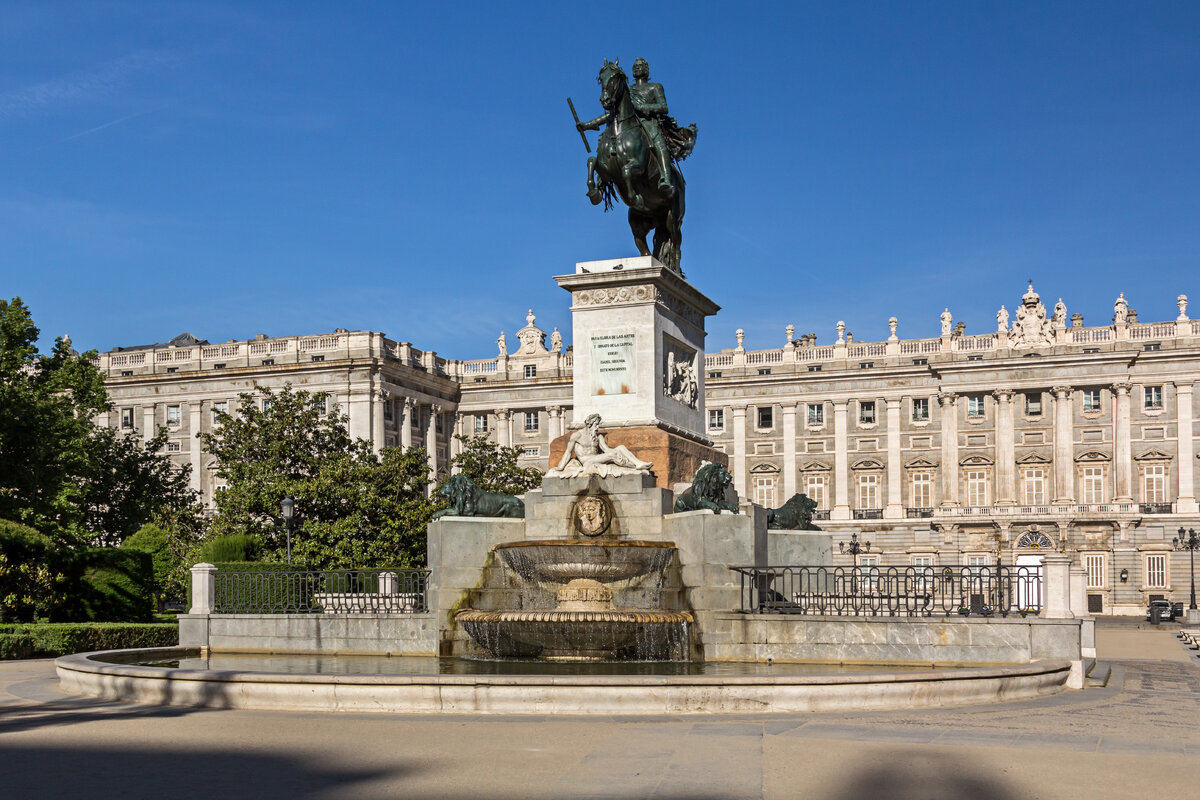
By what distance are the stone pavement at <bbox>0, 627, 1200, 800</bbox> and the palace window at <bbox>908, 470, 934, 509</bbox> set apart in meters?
84.3

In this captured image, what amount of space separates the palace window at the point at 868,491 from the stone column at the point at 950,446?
495 cm

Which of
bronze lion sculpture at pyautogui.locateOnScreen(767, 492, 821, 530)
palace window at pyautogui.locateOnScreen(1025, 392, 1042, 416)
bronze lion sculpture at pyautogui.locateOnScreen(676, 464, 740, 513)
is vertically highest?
palace window at pyautogui.locateOnScreen(1025, 392, 1042, 416)

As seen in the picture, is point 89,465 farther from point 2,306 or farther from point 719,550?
point 719,550

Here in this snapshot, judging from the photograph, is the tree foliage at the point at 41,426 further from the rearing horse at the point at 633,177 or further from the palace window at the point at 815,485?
the palace window at the point at 815,485

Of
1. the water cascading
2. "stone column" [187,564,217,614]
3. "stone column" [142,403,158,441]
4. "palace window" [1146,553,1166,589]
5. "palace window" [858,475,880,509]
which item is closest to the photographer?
the water cascading

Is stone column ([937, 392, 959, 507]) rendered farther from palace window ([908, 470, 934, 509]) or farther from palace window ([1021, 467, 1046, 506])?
palace window ([1021, 467, 1046, 506])

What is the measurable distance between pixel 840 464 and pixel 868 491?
2.84 metres

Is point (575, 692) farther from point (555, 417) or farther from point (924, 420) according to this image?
point (555, 417)

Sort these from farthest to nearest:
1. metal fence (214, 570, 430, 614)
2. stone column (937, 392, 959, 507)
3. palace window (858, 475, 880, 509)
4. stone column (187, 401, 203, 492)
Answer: palace window (858, 475, 880, 509) → stone column (187, 401, 203, 492) → stone column (937, 392, 959, 507) → metal fence (214, 570, 430, 614)

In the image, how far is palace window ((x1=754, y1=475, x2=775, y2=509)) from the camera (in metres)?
102

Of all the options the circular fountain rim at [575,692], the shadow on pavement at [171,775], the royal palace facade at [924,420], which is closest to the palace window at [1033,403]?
the royal palace facade at [924,420]

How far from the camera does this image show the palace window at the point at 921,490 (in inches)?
3836

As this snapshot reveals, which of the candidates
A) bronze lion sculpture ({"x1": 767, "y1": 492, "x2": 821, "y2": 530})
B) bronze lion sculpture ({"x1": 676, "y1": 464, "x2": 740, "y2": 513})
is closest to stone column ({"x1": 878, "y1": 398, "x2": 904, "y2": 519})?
bronze lion sculpture ({"x1": 767, "y1": 492, "x2": 821, "y2": 530})

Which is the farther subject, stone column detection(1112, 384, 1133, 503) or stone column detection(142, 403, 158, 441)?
stone column detection(142, 403, 158, 441)
